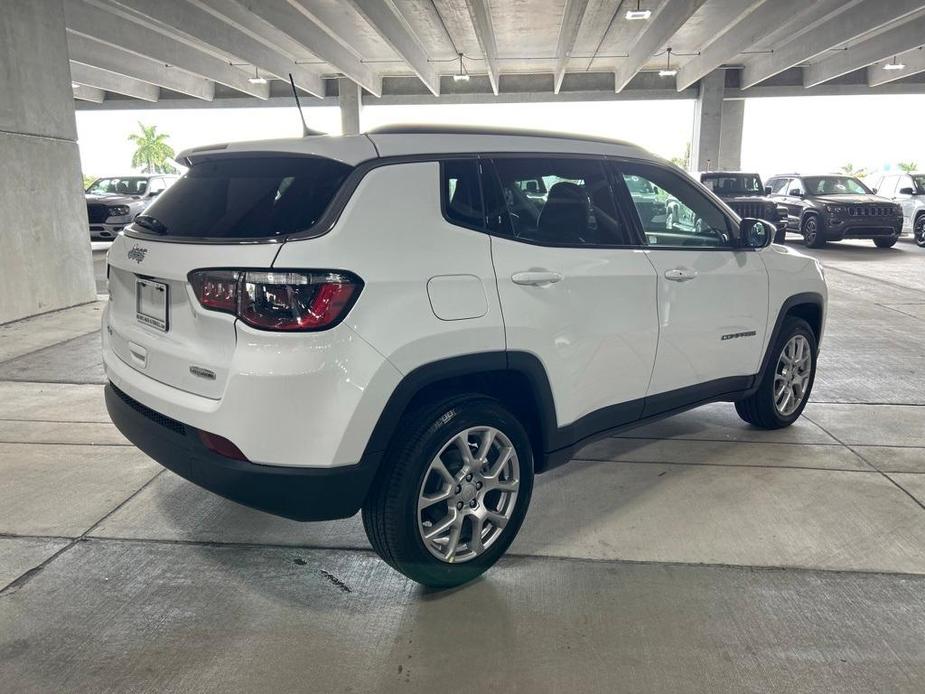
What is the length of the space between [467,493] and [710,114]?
2706 cm

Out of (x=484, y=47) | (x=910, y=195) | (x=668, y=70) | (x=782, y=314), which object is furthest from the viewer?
(x=668, y=70)

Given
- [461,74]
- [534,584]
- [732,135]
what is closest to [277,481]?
[534,584]

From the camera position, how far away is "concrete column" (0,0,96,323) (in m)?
8.22

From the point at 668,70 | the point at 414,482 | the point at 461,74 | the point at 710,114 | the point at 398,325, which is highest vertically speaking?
the point at 668,70

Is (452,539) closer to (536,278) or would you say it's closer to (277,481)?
(277,481)

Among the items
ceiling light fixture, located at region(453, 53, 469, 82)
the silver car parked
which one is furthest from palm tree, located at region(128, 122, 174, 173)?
the silver car parked

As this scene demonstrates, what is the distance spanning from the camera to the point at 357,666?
7.79 ft

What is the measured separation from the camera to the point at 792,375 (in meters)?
4.58

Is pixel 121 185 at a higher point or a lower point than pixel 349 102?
lower

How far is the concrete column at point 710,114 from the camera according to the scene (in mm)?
26453

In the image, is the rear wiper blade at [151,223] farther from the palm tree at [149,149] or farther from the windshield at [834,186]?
the palm tree at [149,149]

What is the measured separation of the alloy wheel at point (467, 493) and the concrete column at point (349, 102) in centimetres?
2632

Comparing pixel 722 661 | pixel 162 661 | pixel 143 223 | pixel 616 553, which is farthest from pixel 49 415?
pixel 722 661

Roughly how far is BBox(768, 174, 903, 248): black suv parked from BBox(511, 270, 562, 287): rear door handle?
15774 mm
